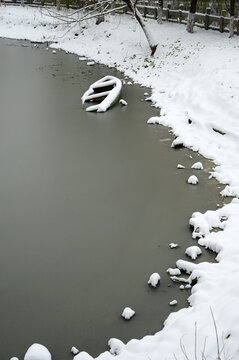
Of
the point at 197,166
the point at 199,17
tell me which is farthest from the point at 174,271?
the point at 199,17

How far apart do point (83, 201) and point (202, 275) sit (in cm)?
315

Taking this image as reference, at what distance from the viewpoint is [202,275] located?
19.8ft

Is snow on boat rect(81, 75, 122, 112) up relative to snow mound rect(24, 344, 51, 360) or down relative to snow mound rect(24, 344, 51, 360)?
down

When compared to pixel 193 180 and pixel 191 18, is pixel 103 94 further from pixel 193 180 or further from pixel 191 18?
pixel 191 18

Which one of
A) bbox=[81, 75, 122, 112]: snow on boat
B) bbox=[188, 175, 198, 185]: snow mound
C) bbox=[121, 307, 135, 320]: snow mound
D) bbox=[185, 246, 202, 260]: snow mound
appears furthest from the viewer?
bbox=[81, 75, 122, 112]: snow on boat

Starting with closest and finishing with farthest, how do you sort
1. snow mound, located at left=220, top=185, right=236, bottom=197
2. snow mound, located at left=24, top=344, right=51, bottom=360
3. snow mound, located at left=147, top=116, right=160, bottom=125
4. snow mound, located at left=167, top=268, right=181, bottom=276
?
snow mound, located at left=24, top=344, right=51, bottom=360 → snow mound, located at left=167, top=268, right=181, bottom=276 → snow mound, located at left=220, top=185, right=236, bottom=197 → snow mound, located at left=147, top=116, right=160, bottom=125

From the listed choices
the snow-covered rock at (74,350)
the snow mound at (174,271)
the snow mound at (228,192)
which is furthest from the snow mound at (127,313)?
the snow mound at (228,192)

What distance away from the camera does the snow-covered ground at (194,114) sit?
484 centimetres

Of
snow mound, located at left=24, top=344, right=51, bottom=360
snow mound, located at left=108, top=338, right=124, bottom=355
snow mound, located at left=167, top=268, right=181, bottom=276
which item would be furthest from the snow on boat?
snow mound, located at left=24, top=344, right=51, bottom=360

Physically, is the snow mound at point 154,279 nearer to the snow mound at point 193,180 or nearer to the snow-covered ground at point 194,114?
the snow-covered ground at point 194,114

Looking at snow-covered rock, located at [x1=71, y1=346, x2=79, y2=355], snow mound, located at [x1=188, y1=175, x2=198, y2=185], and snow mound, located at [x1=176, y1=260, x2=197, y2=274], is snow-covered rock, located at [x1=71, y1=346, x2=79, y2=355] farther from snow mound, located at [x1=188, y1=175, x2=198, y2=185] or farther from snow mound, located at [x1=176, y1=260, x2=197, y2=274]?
snow mound, located at [x1=188, y1=175, x2=198, y2=185]

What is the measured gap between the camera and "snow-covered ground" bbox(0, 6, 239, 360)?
4.84 m

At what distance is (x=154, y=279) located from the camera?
608 cm

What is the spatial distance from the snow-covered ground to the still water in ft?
1.05
